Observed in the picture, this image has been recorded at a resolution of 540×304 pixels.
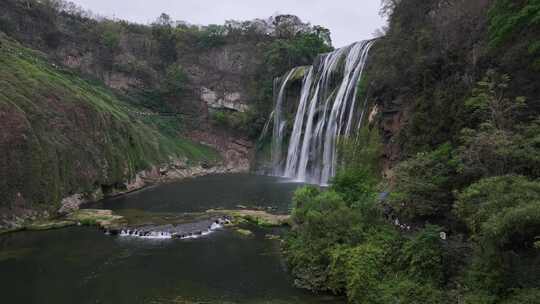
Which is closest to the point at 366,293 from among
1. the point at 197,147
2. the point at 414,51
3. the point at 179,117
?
the point at 414,51

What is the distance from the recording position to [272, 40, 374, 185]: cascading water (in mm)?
38906

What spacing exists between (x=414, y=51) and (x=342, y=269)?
1515cm

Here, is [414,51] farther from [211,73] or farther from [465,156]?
[211,73]

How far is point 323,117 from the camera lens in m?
43.8

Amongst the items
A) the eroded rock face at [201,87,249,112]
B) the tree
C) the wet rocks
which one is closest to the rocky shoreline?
the wet rocks

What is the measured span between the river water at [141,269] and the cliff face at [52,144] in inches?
170

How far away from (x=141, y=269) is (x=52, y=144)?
55.4ft

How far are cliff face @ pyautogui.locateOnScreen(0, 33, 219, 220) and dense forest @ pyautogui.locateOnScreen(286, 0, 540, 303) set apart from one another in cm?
1698

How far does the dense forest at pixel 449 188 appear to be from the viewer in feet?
31.0

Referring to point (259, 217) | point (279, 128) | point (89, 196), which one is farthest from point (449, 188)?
point (279, 128)

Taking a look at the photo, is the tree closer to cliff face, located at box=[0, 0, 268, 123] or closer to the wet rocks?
the wet rocks

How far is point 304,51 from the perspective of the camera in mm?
65812

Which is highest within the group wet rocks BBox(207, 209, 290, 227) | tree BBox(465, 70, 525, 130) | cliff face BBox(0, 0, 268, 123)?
cliff face BBox(0, 0, 268, 123)

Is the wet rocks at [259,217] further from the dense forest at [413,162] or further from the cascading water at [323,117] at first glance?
the cascading water at [323,117]
